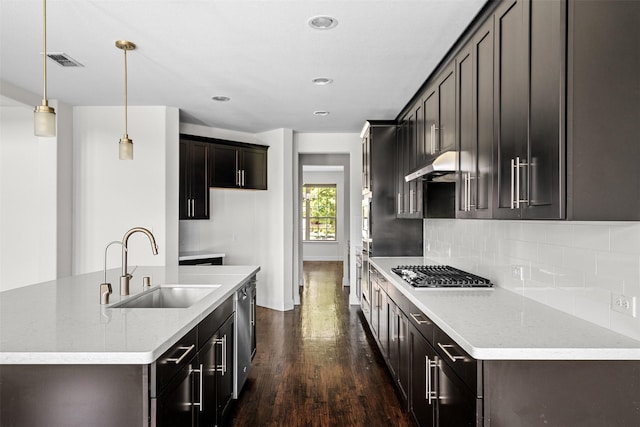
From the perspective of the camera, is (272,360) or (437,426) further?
(272,360)

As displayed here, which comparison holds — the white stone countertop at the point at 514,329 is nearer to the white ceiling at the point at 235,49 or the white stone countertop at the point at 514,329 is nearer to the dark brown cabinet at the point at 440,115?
the dark brown cabinet at the point at 440,115

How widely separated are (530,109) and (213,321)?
1.92 metres

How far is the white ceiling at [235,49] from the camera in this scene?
2.57 meters

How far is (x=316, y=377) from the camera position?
3.70 meters

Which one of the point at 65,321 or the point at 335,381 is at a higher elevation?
the point at 65,321

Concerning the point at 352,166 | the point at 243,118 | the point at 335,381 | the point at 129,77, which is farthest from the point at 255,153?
the point at 335,381

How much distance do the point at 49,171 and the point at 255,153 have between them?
257 centimetres

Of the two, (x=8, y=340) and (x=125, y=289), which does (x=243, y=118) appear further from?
(x=8, y=340)

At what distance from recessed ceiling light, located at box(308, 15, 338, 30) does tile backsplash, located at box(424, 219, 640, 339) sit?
171 cm

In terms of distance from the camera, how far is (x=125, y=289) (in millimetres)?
2484

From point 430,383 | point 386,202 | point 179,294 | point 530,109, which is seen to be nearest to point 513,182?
point 530,109

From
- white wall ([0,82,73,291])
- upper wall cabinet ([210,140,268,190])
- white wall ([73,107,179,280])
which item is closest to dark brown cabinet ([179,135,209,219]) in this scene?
upper wall cabinet ([210,140,268,190])

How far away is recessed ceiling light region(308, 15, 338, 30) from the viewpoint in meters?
2.68

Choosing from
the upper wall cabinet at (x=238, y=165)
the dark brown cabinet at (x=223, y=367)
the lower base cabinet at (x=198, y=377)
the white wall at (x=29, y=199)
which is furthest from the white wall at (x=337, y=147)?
the lower base cabinet at (x=198, y=377)
